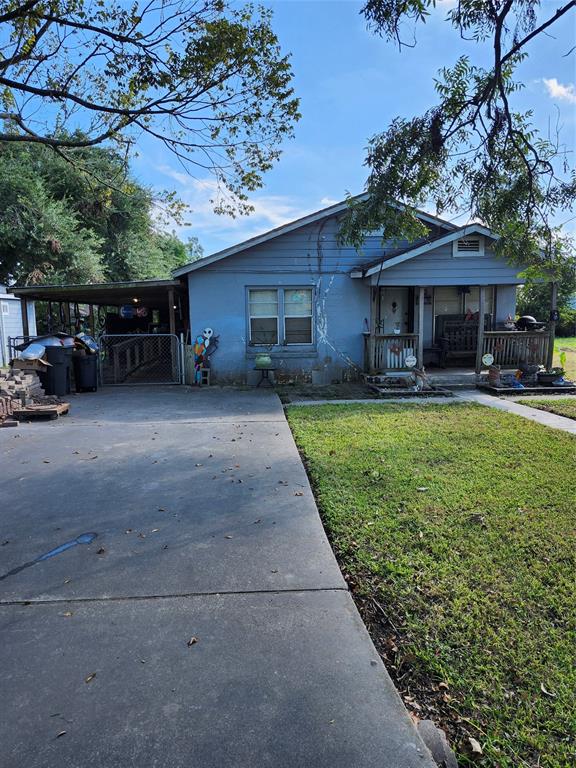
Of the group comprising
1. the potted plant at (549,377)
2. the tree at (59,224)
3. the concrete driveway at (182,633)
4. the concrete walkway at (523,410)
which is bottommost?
the concrete driveway at (182,633)

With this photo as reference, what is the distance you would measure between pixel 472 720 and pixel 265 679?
0.88m

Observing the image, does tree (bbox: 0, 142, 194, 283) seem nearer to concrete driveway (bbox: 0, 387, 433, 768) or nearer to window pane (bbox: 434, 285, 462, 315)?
window pane (bbox: 434, 285, 462, 315)

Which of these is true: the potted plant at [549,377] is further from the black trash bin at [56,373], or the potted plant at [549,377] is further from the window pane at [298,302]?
the black trash bin at [56,373]

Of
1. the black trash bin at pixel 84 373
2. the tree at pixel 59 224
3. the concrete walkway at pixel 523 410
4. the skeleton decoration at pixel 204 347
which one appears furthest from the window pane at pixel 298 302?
the tree at pixel 59 224

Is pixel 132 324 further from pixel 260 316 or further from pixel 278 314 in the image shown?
pixel 278 314

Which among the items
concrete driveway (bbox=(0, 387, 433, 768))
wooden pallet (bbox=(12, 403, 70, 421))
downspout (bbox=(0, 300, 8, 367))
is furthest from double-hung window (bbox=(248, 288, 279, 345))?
downspout (bbox=(0, 300, 8, 367))

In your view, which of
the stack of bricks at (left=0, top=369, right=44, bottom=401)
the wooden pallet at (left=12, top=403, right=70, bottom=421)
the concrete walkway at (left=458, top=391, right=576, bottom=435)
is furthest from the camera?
the stack of bricks at (left=0, top=369, right=44, bottom=401)

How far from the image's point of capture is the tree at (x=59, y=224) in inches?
819

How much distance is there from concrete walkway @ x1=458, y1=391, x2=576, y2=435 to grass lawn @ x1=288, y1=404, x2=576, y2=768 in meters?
1.18

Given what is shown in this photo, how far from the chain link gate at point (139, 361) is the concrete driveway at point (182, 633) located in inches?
321

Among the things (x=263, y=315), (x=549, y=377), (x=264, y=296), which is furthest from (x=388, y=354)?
(x=549, y=377)

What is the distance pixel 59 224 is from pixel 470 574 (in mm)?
23270

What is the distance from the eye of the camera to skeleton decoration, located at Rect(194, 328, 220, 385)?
39.3 feet

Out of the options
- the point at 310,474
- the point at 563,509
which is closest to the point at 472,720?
the point at 563,509
